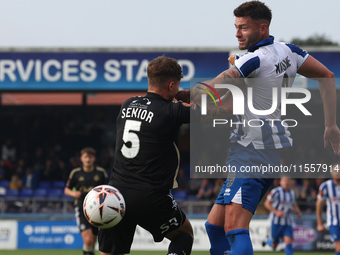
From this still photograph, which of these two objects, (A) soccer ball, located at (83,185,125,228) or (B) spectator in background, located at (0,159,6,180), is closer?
(A) soccer ball, located at (83,185,125,228)

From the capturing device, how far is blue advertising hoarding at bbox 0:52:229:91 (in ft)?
63.9

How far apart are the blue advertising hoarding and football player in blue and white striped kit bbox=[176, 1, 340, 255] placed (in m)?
14.0

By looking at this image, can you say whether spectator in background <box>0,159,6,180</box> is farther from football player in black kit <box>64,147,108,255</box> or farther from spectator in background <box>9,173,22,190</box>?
football player in black kit <box>64,147,108,255</box>

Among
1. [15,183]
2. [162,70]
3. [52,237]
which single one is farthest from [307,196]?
[162,70]

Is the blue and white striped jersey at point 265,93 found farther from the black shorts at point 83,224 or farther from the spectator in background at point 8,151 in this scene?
the spectator in background at point 8,151

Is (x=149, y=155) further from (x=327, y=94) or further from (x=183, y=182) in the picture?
(x=183, y=182)

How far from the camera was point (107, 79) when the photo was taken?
771 inches

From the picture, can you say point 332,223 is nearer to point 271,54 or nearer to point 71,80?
point 271,54

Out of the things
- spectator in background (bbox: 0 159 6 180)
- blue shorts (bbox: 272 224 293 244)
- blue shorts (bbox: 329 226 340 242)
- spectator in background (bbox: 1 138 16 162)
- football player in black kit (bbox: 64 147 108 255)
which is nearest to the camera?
football player in black kit (bbox: 64 147 108 255)

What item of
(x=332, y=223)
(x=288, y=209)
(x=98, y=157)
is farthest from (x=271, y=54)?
(x=98, y=157)

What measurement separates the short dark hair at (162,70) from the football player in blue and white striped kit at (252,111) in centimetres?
21

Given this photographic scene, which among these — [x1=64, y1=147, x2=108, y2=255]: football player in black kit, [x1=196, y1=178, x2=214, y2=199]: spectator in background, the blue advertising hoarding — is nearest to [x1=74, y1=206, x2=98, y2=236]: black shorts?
[x1=64, y1=147, x2=108, y2=255]: football player in black kit

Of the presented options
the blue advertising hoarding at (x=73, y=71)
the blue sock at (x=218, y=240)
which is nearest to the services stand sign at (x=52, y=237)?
the blue advertising hoarding at (x=73, y=71)

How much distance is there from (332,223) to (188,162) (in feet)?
34.0
